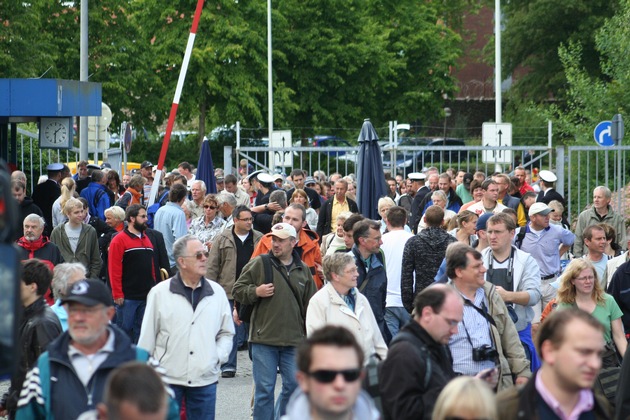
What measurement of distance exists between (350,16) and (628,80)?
22570 mm

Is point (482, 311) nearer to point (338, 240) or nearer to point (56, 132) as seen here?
point (338, 240)

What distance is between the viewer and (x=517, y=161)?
40.8 m

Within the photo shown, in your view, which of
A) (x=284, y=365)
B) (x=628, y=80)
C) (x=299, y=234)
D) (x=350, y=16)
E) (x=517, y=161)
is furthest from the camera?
(x=350, y=16)

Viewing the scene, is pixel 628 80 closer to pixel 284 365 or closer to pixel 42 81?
pixel 42 81

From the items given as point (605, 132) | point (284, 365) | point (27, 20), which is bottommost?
point (284, 365)

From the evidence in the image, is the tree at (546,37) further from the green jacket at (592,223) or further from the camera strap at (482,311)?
the camera strap at (482,311)

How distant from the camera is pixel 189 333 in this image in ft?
27.8

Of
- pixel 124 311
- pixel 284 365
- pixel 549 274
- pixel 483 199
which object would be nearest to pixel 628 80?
pixel 483 199

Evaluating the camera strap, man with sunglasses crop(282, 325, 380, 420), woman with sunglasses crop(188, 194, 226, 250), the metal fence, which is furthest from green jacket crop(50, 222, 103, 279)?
man with sunglasses crop(282, 325, 380, 420)

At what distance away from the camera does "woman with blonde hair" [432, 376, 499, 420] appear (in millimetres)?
4934

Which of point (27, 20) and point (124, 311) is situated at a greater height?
point (27, 20)

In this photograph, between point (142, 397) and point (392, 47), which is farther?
point (392, 47)

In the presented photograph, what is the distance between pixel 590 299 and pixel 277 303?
2525mm

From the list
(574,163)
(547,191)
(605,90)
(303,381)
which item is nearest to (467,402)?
(303,381)
